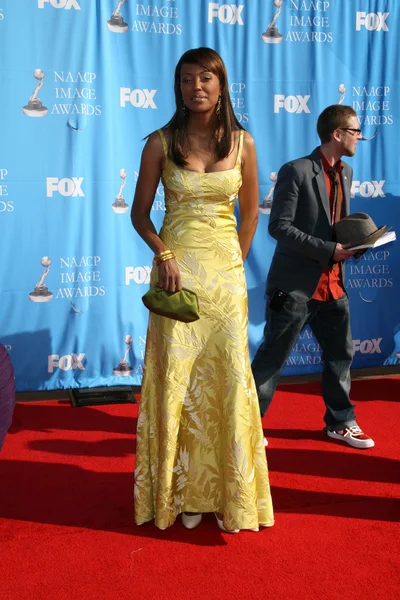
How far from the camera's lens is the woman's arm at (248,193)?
3207mm

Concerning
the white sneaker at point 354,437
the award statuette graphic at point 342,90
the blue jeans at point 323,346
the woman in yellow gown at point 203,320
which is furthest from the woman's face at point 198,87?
the award statuette graphic at point 342,90

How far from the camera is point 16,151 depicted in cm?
517

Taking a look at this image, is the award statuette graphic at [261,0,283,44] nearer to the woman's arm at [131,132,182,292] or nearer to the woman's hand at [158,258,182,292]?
the woman's arm at [131,132,182,292]

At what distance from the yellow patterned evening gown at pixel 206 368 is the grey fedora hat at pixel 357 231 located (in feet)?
3.47

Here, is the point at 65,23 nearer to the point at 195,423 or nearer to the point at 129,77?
the point at 129,77

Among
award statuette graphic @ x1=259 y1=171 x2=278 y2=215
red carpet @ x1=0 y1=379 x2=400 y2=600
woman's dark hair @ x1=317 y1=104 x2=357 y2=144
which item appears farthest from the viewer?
award statuette graphic @ x1=259 y1=171 x2=278 y2=215

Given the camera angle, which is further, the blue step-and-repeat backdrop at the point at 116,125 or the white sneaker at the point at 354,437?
the blue step-and-repeat backdrop at the point at 116,125

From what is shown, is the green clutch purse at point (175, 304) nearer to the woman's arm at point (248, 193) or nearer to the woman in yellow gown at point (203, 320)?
the woman in yellow gown at point (203, 320)

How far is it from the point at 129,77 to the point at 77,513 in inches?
125

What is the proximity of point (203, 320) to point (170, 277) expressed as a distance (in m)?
0.25

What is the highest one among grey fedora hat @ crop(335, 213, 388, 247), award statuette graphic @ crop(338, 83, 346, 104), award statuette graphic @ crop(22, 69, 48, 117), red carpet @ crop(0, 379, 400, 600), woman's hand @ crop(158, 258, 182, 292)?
award statuette graphic @ crop(338, 83, 346, 104)

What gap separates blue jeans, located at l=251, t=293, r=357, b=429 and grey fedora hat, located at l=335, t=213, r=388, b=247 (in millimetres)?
389

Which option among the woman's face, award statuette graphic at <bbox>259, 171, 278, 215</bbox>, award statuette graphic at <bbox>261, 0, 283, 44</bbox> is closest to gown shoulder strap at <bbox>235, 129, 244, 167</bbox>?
the woman's face

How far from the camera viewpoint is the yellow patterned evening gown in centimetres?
312
